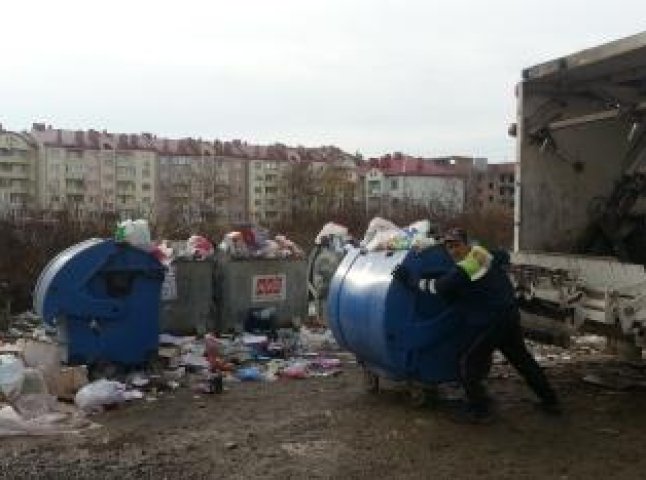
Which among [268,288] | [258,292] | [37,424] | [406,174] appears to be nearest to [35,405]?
[37,424]

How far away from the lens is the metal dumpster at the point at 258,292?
10648 mm

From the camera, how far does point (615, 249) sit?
25.0ft

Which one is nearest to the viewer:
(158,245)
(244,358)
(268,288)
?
(244,358)

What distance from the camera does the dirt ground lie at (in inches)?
214

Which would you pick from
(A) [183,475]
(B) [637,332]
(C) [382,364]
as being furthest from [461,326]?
(A) [183,475]

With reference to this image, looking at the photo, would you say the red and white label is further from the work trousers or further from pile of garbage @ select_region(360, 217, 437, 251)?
the work trousers

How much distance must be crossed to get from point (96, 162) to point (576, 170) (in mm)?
80169

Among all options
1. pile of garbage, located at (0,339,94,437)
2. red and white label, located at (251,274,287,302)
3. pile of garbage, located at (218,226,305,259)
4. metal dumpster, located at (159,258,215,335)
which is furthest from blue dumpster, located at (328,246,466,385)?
pile of garbage, located at (218,226,305,259)

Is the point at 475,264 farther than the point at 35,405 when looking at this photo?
No

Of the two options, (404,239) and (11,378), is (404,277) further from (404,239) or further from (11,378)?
(11,378)

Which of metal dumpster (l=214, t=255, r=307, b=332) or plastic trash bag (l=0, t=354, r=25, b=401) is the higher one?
metal dumpster (l=214, t=255, r=307, b=332)

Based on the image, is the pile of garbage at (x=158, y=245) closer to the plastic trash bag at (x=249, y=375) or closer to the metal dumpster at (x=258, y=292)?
the metal dumpster at (x=258, y=292)

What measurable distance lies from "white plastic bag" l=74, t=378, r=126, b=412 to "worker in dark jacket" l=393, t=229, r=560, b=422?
2.39 meters

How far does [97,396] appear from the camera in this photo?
7.20 metres
